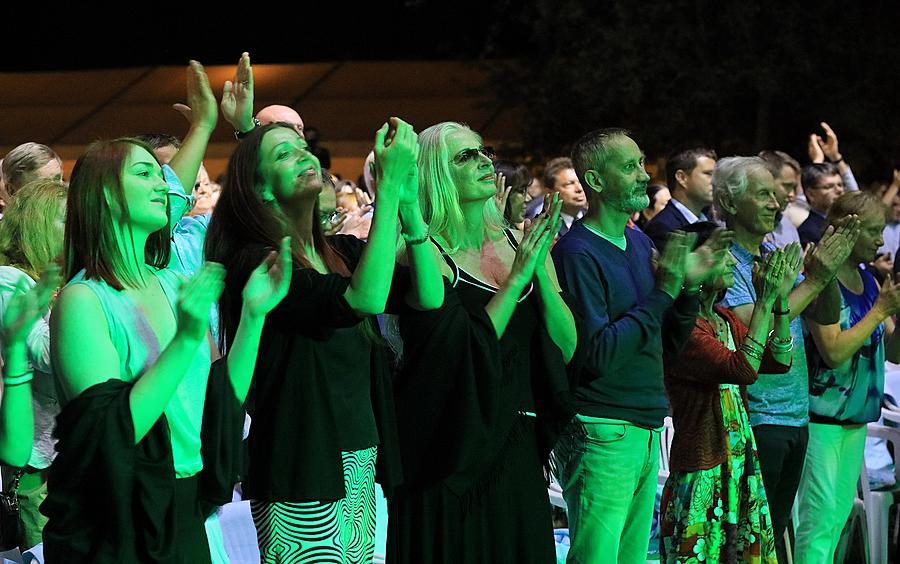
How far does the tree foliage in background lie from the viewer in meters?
14.9

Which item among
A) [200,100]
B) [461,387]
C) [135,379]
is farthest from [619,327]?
[135,379]

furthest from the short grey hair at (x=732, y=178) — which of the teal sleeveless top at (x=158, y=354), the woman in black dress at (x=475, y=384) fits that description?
the teal sleeveless top at (x=158, y=354)

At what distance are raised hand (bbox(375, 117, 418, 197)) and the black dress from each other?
645 mm

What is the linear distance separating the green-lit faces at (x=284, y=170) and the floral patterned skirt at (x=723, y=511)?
2.23 m

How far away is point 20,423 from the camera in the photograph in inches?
128

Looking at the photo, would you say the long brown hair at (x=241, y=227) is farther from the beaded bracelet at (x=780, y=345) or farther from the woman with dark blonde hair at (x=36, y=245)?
the beaded bracelet at (x=780, y=345)

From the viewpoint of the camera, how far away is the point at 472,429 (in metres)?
4.43

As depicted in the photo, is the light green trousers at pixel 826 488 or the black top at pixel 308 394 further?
the light green trousers at pixel 826 488

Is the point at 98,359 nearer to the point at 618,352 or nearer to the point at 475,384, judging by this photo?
the point at 475,384

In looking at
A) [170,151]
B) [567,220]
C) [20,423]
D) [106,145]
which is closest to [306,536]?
[20,423]

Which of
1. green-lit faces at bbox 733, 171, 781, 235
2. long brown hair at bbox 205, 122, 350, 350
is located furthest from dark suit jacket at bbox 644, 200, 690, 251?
long brown hair at bbox 205, 122, 350, 350

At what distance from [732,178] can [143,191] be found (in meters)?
3.35

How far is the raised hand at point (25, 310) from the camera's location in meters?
3.13

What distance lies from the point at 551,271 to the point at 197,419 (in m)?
1.70
